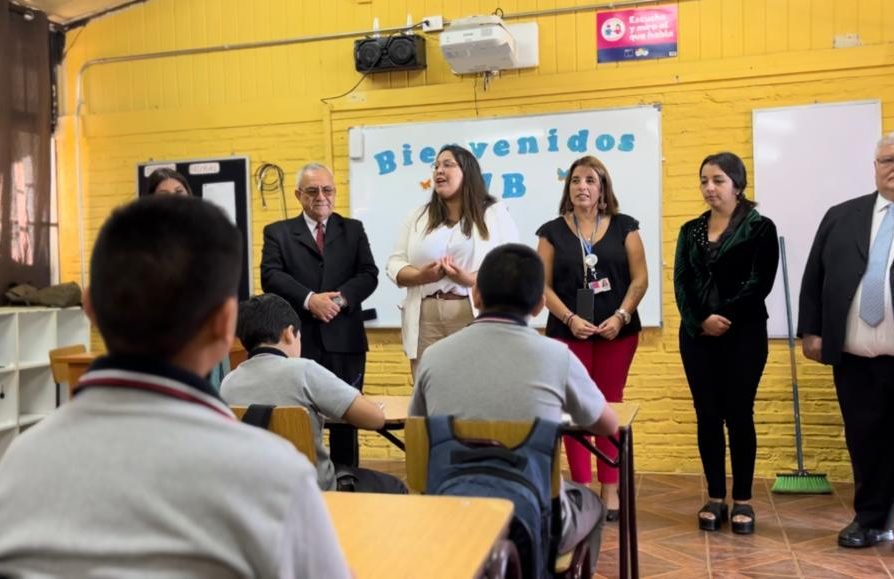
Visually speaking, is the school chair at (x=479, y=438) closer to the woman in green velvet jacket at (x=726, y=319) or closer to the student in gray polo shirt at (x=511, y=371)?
the student in gray polo shirt at (x=511, y=371)

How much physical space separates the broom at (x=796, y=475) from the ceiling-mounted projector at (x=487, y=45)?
1.83 metres

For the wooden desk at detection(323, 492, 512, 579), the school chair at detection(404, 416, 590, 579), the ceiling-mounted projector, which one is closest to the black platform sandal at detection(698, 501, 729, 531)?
the school chair at detection(404, 416, 590, 579)

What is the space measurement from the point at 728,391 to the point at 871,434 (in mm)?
563

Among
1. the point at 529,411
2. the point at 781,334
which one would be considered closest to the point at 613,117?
the point at 781,334

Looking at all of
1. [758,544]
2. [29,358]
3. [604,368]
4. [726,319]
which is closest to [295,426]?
[604,368]

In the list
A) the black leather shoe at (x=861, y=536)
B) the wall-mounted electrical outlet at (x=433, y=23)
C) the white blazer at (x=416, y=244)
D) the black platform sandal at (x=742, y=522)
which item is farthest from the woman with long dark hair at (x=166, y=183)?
the black leather shoe at (x=861, y=536)

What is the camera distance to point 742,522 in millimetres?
3625

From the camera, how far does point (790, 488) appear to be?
4387 millimetres

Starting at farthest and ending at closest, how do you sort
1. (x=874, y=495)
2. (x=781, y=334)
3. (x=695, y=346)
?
(x=781, y=334) → (x=695, y=346) → (x=874, y=495)

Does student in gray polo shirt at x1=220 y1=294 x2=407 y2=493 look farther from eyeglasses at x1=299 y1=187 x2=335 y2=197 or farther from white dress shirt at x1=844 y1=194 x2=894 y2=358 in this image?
white dress shirt at x1=844 y1=194 x2=894 y2=358

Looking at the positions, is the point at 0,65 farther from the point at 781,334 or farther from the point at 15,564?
the point at 15,564

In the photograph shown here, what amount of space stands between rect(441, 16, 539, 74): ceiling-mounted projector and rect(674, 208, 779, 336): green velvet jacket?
1800mm

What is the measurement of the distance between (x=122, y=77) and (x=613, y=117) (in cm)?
338

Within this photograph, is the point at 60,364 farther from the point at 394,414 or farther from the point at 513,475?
the point at 513,475
